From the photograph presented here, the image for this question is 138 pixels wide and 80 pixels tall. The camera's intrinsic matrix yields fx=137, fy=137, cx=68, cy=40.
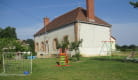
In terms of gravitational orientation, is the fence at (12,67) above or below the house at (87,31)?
below

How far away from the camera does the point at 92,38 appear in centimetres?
2503

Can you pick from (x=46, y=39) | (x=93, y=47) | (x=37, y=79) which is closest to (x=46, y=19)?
(x=46, y=39)

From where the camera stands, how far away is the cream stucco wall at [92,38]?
77.6 ft

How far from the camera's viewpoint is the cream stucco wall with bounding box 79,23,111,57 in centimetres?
2366

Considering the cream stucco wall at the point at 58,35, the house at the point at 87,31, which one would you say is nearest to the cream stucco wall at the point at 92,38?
the house at the point at 87,31

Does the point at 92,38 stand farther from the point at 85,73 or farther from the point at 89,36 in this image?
the point at 85,73

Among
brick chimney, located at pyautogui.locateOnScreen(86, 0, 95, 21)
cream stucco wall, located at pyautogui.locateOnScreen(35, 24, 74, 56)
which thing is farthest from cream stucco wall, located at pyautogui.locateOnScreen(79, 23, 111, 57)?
cream stucco wall, located at pyautogui.locateOnScreen(35, 24, 74, 56)

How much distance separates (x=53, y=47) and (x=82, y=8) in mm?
10607

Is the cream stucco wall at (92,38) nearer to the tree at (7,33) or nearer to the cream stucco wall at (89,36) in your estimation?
the cream stucco wall at (89,36)

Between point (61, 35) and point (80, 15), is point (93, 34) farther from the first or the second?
point (61, 35)

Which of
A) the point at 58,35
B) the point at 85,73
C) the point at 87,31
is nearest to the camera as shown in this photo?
the point at 85,73

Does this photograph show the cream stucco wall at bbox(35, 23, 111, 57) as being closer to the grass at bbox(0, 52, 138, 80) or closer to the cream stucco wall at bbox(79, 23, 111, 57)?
the cream stucco wall at bbox(79, 23, 111, 57)

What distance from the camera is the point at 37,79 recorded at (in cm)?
699

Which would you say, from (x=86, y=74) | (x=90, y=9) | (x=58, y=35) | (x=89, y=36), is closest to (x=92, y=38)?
(x=89, y=36)
